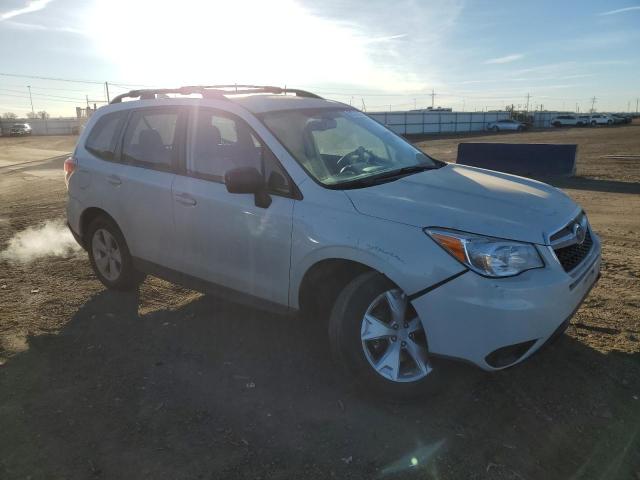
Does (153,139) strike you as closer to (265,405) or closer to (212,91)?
(212,91)

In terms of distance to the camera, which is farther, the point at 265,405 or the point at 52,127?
the point at 52,127

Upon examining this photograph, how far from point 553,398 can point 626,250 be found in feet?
12.7

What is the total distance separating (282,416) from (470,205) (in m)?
1.72

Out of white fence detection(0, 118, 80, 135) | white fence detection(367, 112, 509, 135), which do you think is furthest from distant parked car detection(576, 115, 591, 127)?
white fence detection(0, 118, 80, 135)

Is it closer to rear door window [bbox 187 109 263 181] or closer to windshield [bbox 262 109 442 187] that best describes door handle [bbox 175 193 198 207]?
rear door window [bbox 187 109 263 181]

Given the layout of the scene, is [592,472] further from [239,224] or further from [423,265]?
[239,224]

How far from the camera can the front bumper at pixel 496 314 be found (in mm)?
2752

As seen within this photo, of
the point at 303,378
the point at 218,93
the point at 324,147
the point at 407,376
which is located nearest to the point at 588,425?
the point at 407,376

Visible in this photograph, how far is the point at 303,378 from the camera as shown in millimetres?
3613

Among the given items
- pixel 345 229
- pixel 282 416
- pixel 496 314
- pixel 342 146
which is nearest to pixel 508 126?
→ pixel 342 146

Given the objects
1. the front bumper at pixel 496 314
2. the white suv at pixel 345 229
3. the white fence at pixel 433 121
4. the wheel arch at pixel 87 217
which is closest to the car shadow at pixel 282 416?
the white suv at pixel 345 229

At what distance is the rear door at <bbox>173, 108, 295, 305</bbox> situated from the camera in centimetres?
354

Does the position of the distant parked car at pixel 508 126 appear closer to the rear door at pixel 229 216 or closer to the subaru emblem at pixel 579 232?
the subaru emblem at pixel 579 232

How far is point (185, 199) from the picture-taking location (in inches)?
161
